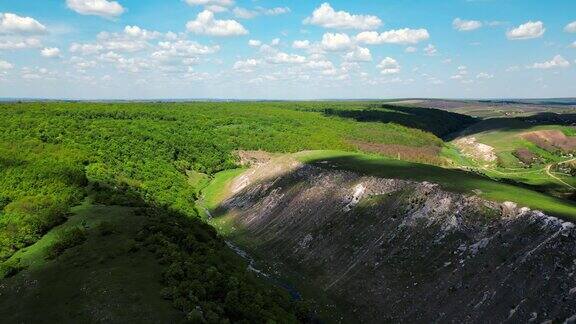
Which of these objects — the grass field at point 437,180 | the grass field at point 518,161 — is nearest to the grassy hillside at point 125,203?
the grass field at point 518,161

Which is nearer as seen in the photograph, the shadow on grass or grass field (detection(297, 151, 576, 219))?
the shadow on grass

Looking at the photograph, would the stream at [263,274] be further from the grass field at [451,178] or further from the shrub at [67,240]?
the grass field at [451,178]

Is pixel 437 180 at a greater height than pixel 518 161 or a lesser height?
greater

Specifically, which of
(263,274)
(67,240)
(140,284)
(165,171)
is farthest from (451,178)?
(165,171)

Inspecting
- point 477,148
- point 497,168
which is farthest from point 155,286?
point 477,148

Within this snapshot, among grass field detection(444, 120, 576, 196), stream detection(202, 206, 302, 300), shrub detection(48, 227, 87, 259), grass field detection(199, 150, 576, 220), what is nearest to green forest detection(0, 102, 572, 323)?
shrub detection(48, 227, 87, 259)

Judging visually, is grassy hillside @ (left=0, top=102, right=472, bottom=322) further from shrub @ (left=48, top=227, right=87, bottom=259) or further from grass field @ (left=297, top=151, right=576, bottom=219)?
grass field @ (left=297, top=151, right=576, bottom=219)

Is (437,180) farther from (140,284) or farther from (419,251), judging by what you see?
(140,284)

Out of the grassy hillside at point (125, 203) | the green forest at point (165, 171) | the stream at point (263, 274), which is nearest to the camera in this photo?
the grassy hillside at point (125, 203)
